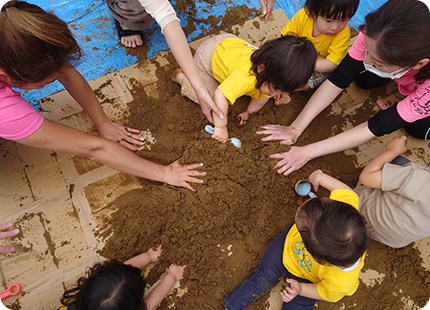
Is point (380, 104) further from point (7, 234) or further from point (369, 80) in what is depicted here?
point (7, 234)

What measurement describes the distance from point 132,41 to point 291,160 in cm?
152

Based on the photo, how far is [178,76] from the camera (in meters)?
1.93

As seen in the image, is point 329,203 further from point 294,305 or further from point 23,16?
point 23,16

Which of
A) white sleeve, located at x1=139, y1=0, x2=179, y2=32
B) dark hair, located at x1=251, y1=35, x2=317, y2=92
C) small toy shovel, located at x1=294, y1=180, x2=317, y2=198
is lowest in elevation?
small toy shovel, located at x1=294, y1=180, x2=317, y2=198

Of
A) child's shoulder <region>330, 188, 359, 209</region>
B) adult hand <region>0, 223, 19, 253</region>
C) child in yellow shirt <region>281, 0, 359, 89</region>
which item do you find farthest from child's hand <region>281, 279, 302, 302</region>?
adult hand <region>0, 223, 19, 253</region>

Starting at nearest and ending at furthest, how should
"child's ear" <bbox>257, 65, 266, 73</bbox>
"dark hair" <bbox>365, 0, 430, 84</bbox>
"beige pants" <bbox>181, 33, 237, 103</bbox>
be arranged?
1. "dark hair" <bbox>365, 0, 430, 84</bbox>
2. "child's ear" <bbox>257, 65, 266, 73</bbox>
3. "beige pants" <bbox>181, 33, 237, 103</bbox>

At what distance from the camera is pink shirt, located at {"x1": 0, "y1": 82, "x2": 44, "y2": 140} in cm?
108

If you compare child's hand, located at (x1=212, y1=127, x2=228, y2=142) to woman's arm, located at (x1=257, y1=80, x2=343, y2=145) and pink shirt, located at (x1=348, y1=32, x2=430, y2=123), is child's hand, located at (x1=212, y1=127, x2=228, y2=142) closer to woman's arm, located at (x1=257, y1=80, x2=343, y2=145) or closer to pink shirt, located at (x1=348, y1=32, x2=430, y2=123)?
woman's arm, located at (x1=257, y1=80, x2=343, y2=145)

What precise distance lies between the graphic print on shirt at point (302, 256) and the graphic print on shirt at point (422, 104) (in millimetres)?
957

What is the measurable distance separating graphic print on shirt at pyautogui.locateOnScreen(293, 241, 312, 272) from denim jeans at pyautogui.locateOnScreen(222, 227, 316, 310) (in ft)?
0.40

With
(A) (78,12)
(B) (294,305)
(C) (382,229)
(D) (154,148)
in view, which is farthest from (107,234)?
(A) (78,12)

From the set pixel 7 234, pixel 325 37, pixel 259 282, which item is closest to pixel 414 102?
pixel 325 37

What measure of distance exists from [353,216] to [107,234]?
4.51 feet

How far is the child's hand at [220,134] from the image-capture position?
5.53 ft
